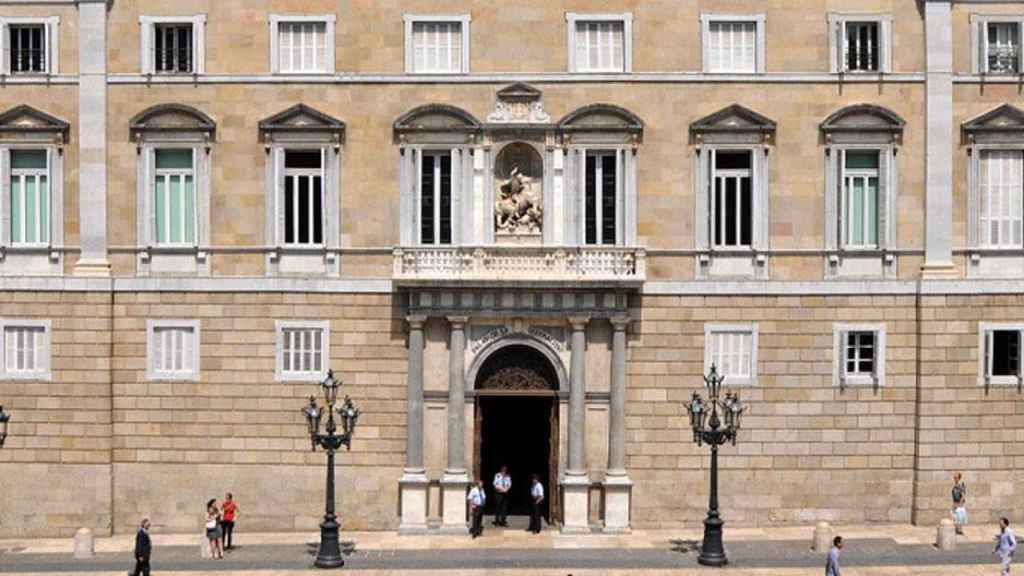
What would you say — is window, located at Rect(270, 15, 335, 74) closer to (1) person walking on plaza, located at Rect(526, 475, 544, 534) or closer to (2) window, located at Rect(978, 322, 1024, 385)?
(1) person walking on plaza, located at Rect(526, 475, 544, 534)

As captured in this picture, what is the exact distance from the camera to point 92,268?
130 feet

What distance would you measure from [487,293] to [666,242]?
5711 millimetres

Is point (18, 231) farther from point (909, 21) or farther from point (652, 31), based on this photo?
point (909, 21)

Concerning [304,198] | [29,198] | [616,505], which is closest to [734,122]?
[616,505]

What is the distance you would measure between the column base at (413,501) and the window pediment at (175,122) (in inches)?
477

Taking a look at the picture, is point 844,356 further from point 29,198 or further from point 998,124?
point 29,198

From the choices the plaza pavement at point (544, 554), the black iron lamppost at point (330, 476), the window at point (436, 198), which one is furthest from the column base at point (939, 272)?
the black iron lamppost at point (330, 476)

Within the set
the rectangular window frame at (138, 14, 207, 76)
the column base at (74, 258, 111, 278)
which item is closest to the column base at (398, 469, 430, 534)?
the column base at (74, 258, 111, 278)

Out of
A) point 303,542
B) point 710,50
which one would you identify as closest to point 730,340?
point 710,50

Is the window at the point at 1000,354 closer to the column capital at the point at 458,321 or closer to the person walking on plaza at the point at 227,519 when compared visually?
the column capital at the point at 458,321

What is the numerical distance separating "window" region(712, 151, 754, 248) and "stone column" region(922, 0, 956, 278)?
211 inches

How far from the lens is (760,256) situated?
130 ft

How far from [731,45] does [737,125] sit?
252 centimetres

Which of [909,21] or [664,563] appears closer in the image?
[664,563]
